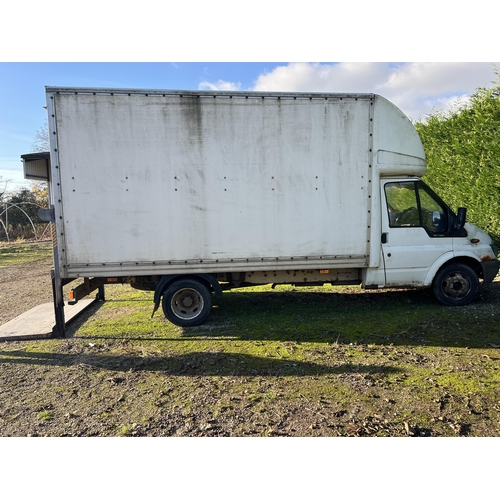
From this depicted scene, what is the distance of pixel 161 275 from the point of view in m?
5.66

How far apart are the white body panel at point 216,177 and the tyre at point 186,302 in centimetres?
32

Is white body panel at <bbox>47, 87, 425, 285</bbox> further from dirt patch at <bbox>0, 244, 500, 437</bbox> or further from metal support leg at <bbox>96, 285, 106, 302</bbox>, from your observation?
metal support leg at <bbox>96, 285, 106, 302</bbox>

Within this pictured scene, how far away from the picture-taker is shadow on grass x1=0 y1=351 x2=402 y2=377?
4219 millimetres

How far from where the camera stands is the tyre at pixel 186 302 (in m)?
5.57

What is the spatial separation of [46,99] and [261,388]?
15.6 feet

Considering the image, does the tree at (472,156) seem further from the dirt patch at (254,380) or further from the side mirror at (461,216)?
the dirt patch at (254,380)

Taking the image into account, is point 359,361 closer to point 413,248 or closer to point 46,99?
point 413,248

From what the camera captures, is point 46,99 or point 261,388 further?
point 46,99

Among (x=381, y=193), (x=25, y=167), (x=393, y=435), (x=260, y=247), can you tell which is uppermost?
(x=25, y=167)

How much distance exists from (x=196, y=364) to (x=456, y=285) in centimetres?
461

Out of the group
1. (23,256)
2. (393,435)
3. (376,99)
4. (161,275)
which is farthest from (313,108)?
(23,256)

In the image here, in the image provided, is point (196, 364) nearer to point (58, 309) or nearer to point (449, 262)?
point (58, 309)

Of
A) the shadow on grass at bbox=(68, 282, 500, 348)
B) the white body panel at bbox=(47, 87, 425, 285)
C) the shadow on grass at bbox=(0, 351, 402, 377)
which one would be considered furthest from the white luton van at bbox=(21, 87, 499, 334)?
the shadow on grass at bbox=(0, 351, 402, 377)

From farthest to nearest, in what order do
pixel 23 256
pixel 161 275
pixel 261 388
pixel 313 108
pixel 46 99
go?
pixel 23 256
pixel 161 275
pixel 313 108
pixel 46 99
pixel 261 388
